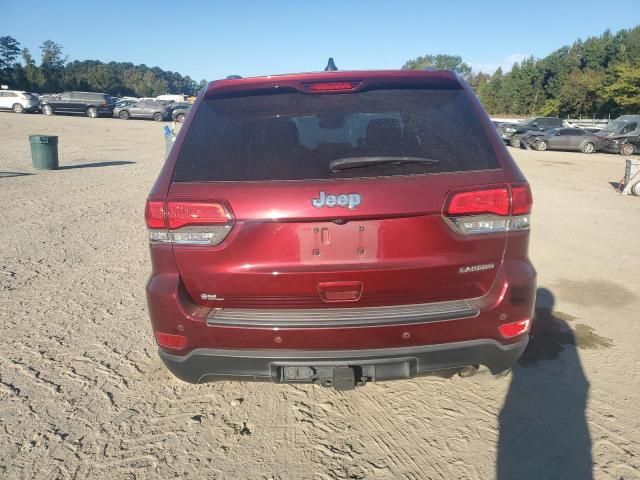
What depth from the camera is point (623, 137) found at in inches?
944

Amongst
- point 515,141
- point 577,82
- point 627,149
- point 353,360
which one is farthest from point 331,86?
point 577,82

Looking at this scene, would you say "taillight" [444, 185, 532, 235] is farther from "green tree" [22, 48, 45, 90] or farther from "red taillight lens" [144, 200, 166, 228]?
"green tree" [22, 48, 45, 90]

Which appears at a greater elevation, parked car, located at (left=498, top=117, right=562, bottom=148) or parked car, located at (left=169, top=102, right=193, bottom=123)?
parked car, located at (left=169, top=102, right=193, bottom=123)

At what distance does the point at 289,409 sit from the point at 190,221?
1370 mm

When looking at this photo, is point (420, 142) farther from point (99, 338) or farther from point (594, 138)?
point (594, 138)

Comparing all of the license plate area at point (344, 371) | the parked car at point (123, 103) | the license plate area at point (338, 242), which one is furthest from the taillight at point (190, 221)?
the parked car at point (123, 103)

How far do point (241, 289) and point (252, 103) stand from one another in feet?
3.23

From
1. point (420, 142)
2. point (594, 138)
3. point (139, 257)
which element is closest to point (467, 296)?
point (420, 142)

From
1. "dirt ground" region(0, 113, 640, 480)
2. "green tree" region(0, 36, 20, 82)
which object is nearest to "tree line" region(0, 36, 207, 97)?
"green tree" region(0, 36, 20, 82)

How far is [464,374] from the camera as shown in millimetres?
2406

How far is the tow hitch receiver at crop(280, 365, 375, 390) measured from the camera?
86.4 inches

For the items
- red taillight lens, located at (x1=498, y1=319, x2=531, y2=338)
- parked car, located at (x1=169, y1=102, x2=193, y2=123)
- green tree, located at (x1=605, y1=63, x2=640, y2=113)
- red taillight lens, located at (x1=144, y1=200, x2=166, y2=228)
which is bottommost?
red taillight lens, located at (x1=498, y1=319, x2=531, y2=338)

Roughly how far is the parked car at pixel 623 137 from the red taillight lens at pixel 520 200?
27.1 m

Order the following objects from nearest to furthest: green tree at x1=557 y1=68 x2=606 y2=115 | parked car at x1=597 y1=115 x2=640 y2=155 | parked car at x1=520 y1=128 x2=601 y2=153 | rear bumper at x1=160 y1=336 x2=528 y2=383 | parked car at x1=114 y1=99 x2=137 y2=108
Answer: rear bumper at x1=160 y1=336 x2=528 y2=383, parked car at x1=597 y1=115 x2=640 y2=155, parked car at x1=520 y1=128 x2=601 y2=153, parked car at x1=114 y1=99 x2=137 y2=108, green tree at x1=557 y1=68 x2=606 y2=115
